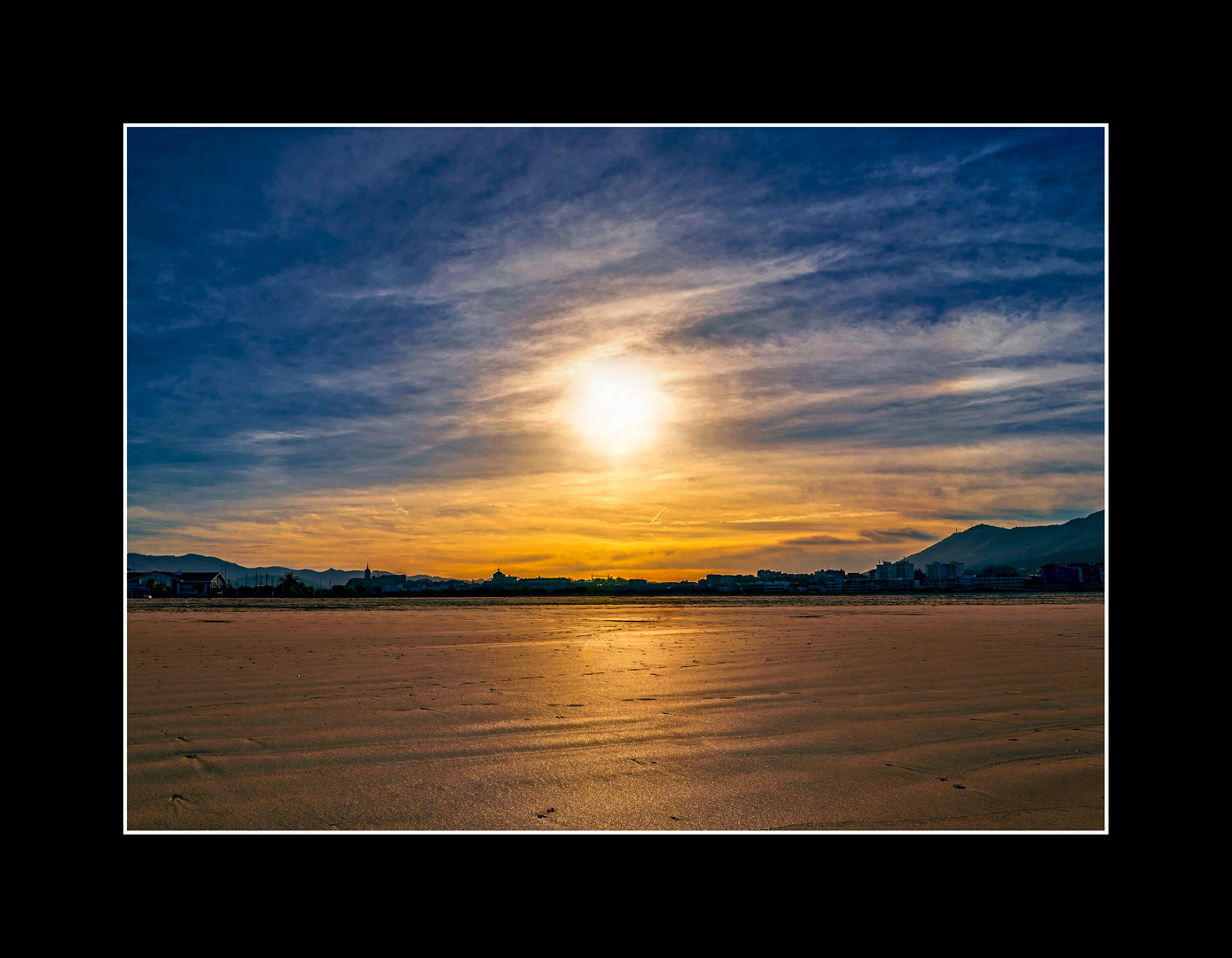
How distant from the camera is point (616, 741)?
4500 millimetres

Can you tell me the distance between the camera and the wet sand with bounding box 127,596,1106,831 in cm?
335

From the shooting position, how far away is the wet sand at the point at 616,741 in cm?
335
